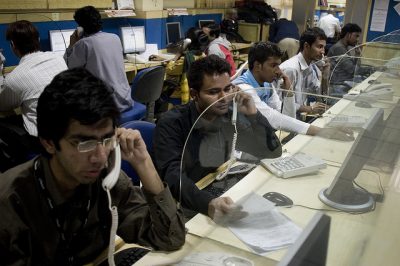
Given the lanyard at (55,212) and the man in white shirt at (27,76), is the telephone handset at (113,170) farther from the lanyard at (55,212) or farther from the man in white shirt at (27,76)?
the man in white shirt at (27,76)

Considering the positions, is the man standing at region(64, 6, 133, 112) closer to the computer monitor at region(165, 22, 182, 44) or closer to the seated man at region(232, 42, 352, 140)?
the seated man at region(232, 42, 352, 140)

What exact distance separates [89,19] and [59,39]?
97cm

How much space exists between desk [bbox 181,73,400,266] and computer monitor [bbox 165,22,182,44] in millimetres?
3874

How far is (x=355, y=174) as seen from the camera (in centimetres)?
117

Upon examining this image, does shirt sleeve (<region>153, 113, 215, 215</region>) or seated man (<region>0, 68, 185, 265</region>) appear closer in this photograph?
seated man (<region>0, 68, 185, 265</region>)

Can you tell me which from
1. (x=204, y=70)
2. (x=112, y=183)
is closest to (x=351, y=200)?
(x=112, y=183)

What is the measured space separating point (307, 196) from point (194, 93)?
80 cm

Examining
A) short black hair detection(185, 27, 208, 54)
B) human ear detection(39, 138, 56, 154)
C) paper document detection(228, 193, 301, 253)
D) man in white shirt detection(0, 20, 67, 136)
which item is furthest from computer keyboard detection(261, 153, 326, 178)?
short black hair detection(185, 27, 208, 54)

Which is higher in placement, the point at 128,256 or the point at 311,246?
the point at 311,246

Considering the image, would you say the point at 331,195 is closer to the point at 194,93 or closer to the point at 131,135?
the point at 131,135

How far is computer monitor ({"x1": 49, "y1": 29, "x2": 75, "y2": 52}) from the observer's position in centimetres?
387

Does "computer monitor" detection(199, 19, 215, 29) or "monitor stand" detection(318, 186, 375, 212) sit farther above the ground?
"computer monitor" detection(199, 19, 215, 29)

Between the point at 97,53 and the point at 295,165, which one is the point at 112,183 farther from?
the point at 97,53

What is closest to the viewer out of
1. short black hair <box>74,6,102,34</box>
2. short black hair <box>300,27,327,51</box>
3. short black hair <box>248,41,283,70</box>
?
short black hair <box>248,41,283,70</box>
